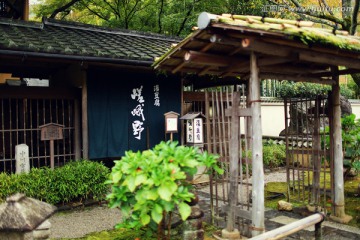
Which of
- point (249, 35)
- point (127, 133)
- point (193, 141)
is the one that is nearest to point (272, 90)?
point (193, 141)

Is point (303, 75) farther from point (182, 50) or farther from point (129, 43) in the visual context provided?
point (129, 43)

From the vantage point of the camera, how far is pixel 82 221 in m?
7.25

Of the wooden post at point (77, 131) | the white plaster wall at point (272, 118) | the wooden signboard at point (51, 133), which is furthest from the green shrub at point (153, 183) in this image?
the white plaster wall at point (272, 118)

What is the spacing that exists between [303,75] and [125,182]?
180 inches

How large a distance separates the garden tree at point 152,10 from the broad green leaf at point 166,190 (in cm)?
1464

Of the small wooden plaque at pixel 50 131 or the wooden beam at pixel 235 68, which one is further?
the small wooden plaque at pixel 50 131

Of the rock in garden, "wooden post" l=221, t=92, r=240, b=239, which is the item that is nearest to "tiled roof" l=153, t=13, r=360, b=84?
"wooden post" l=221, t=92, r=240, b=239

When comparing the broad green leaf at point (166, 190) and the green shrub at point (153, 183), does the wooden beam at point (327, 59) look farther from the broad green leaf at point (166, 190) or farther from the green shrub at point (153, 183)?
the broad green leaf at point (166, 190)

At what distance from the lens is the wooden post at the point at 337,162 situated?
6984mm

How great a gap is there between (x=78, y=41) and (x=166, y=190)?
7546 mm

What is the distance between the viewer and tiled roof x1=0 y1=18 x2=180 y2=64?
8289mm

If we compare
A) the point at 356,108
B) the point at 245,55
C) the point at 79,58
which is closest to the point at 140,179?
the point at 245,55

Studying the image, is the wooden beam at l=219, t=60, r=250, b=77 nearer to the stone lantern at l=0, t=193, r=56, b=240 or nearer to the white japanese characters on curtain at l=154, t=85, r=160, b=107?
the stone lantern at l=0, t=193, r=56, b=240

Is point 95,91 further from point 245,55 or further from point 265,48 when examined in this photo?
point 265,48
